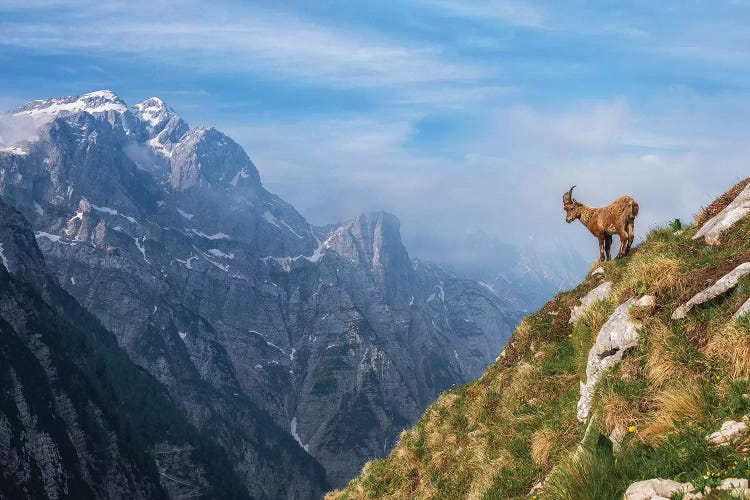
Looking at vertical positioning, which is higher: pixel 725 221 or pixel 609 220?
pixel 609 220

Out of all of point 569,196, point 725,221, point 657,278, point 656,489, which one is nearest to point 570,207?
point 569,196

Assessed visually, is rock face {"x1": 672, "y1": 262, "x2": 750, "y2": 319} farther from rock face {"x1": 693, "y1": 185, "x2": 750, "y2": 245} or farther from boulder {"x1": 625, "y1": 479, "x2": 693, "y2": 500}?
boulder {"x1": 625, "y1": 479, "x2": 693, "y2": 500}

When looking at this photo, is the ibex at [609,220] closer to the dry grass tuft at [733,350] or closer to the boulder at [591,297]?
the boulder at [591,297]

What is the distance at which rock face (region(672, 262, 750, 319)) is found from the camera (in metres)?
11.2

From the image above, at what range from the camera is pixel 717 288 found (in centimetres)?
1140

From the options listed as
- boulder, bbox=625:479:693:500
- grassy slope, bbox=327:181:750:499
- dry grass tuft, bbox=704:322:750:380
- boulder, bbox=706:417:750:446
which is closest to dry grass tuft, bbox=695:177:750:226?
grassy slope, bbox=327:181:750:499

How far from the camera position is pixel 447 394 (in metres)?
22.3

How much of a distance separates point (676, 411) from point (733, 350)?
4.93 ft

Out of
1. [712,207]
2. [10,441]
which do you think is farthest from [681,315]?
[10,441]

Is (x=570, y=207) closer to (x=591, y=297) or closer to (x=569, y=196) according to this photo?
(x=569, y=196)

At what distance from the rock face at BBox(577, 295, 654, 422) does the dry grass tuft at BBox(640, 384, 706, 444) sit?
2.68 metres

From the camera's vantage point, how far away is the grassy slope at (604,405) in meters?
8.17

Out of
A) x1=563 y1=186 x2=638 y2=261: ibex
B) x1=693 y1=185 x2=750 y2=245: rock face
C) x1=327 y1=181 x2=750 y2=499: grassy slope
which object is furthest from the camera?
x1=563 y1=186 x2=638 y2=261: ibex

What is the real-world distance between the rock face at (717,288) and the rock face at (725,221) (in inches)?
122
